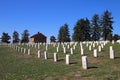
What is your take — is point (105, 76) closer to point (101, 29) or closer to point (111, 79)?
point (111, 79)

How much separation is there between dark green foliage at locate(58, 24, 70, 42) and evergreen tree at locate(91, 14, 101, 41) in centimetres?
1850

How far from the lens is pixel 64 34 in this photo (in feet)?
392

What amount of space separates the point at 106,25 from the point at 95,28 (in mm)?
6438

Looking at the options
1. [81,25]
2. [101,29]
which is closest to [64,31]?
[81,25]

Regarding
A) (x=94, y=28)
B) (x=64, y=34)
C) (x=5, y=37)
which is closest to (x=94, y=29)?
(x=94, y=28)

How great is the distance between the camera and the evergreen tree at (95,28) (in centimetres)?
9757

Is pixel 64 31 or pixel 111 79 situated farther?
pixel 64 31

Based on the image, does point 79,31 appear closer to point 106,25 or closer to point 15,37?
point 106,25

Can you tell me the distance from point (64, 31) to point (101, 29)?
2978 centimetres

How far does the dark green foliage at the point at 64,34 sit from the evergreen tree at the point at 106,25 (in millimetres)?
25167

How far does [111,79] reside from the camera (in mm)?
14969

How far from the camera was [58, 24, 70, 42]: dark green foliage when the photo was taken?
11779 centimetres

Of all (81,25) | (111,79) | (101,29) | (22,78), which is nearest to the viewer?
(111,79)

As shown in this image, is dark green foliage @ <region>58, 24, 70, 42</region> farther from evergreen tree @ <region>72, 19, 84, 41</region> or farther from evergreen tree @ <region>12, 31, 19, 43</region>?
evergreen tree @ <region>12, 31, 19, 43</region>
